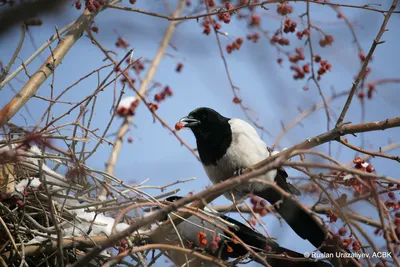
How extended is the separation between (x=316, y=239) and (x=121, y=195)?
1591mm

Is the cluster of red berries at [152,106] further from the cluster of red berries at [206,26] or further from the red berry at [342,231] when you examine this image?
the red berry at [342,231]

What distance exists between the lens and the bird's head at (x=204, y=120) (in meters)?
4.61

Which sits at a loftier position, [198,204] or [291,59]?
[291,59]

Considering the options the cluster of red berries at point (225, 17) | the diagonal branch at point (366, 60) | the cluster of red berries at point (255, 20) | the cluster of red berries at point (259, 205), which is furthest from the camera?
the cluster of red berries at point (255, 20)

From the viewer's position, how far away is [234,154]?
4297 millimetres

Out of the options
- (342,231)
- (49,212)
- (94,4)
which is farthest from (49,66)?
(342,231)

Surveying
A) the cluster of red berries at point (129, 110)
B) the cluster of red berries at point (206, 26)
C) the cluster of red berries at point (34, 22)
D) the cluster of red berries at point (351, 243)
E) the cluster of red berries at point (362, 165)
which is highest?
Answer: the cluster of red berries at point (206, 26)

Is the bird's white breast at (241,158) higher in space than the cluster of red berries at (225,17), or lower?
lower

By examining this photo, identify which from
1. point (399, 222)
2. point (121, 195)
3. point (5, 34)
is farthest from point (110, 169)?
point (5, 34)

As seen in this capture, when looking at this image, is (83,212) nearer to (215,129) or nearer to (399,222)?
(215,129)

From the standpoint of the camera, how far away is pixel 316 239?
13.0 ft

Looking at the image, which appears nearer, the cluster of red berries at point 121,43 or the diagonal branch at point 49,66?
the diagonal branch at point 49,66

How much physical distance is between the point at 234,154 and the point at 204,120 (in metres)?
0.53

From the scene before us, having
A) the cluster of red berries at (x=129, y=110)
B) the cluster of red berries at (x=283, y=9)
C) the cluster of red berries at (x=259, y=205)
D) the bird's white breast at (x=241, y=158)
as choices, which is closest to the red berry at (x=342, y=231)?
the cluster of red berries at (x=259, y=205)
